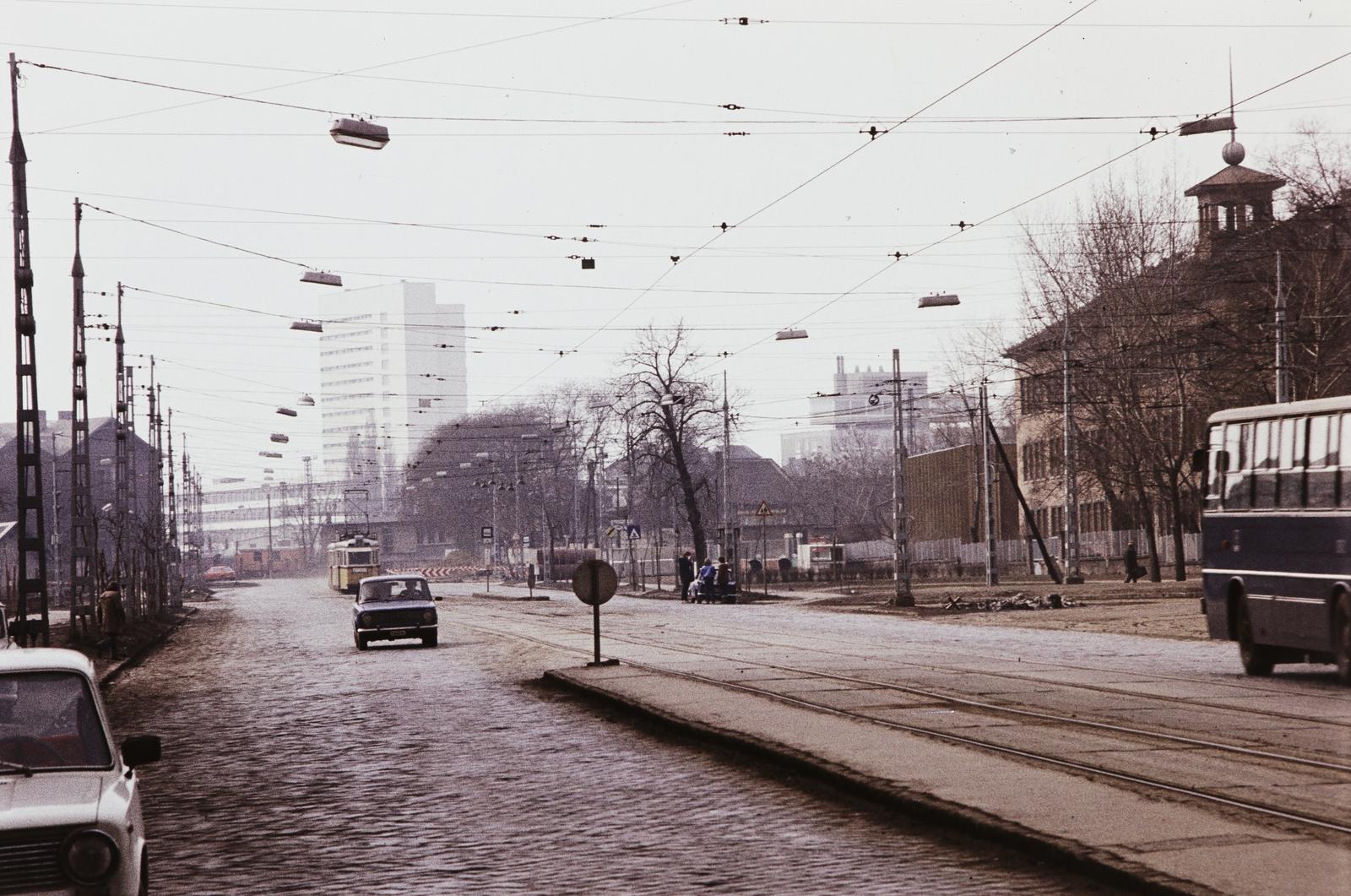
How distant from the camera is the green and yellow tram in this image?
80312 mm

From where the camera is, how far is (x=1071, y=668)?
2222cm

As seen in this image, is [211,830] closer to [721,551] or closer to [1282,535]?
[1282,535]

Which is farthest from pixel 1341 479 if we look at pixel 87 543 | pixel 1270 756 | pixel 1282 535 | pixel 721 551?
pixel 721 551

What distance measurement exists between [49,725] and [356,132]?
53.0 feet

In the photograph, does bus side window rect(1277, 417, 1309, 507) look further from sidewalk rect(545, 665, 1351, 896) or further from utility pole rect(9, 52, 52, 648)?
utility pole rect(9, 52, 52, 648)

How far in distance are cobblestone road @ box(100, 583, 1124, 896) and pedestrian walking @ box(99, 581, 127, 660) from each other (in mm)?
12087

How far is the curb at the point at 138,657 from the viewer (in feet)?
90.5

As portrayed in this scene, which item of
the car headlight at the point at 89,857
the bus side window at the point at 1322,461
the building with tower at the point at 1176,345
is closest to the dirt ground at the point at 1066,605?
the building with tower at the point at 1176,345

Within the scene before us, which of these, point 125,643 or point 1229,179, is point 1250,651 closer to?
point 125,643

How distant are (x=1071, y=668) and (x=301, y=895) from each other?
15.3 meters

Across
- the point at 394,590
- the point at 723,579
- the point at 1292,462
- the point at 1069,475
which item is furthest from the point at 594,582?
the point at 723,579

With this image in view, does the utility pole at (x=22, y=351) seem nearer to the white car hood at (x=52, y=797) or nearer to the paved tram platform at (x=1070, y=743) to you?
the paved tram platform at (x=1070, y=743)

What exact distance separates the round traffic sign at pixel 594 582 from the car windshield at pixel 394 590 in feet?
36.6

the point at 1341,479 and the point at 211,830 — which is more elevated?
the point at 1341,479
